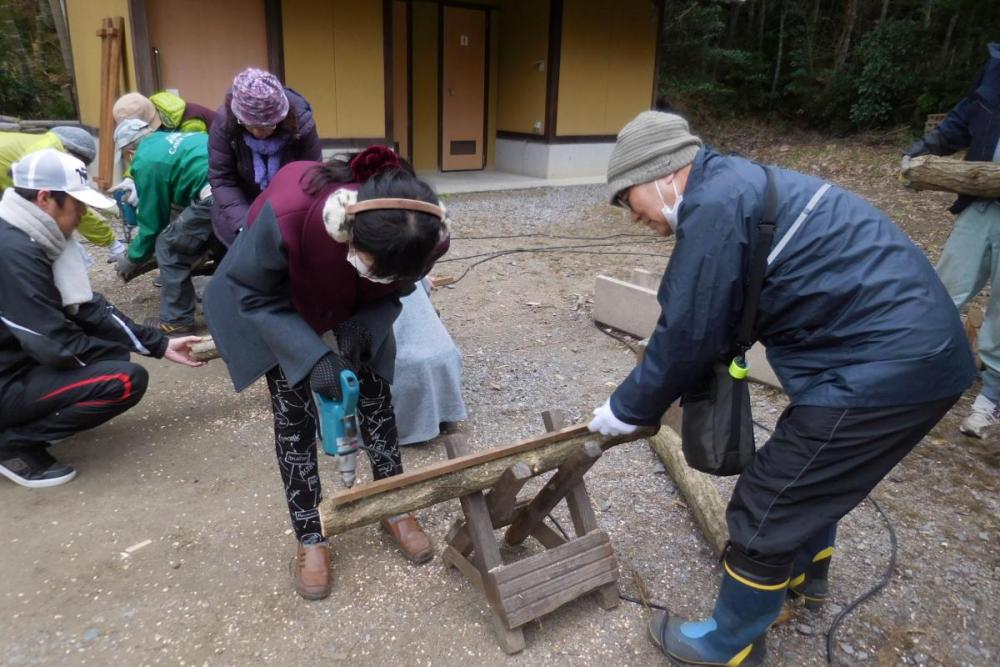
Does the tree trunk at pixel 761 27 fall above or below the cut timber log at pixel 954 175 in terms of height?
above

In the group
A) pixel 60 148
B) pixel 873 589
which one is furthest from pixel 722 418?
pixel 60 148

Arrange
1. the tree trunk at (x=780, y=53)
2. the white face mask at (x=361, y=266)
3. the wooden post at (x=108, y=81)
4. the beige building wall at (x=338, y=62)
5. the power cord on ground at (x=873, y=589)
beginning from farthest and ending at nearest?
the tree trunk at (x=780, y=53)
the beige building wall at (x=338, y=62)
the wooden post at (x=108, y=81)
the power cord on ground at (x=873, y=589)
the white face mask at (x=361, y=266)

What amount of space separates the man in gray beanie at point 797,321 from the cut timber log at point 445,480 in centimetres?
41

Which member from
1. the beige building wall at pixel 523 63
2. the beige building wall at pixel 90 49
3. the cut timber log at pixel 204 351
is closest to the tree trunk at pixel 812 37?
the beige building wall at pixel 523 63

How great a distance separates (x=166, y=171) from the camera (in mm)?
4324

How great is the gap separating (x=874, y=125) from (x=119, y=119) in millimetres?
14335

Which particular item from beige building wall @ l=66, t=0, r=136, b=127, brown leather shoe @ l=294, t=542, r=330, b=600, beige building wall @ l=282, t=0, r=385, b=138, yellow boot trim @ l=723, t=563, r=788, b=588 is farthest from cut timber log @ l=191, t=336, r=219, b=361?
beige building wall @ l=282, t=0, r=385, b=138

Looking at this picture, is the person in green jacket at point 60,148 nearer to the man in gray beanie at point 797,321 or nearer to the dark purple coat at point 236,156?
the dark purple coat at point 236,156

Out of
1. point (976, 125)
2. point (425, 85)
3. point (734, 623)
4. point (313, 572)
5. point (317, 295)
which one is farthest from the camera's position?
point (425, 85)

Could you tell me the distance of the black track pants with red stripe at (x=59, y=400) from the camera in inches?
111

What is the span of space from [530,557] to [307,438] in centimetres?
85

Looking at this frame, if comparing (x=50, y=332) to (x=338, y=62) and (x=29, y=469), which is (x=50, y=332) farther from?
(x=338, y=62)

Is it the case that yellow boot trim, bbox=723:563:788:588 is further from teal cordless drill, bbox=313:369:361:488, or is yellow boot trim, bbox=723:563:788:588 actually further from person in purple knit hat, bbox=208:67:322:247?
person in purple knit hat, bbox=208:67:322:247

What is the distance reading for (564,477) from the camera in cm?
219
